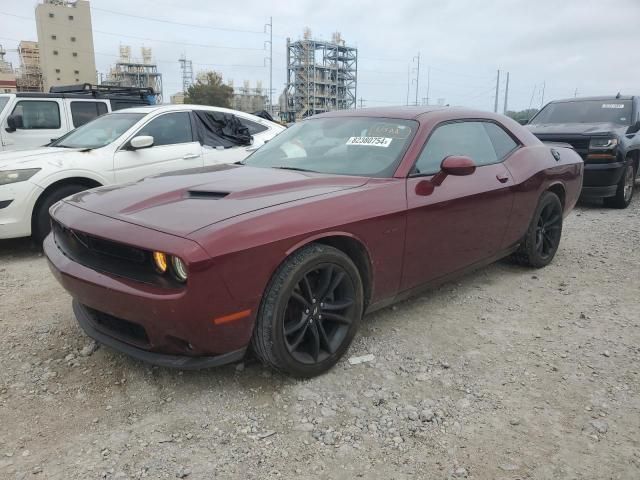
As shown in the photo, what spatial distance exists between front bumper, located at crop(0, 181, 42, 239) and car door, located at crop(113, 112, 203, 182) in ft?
2.98

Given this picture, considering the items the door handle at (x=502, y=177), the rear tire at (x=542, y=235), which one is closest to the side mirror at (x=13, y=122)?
the door handle at (x=502, y=177)

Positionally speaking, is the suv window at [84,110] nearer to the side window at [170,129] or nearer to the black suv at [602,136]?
the side window at [170,129]

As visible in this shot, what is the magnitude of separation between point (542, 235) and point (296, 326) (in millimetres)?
3003

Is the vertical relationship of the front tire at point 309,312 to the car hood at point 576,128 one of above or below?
below

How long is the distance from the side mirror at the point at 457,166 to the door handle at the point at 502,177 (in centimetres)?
74

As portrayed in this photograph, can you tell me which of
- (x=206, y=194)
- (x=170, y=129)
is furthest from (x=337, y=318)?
(x=170, y=129)

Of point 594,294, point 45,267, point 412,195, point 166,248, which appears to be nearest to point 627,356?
point 594,294

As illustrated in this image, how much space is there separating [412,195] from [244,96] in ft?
285

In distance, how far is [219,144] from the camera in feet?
21.5

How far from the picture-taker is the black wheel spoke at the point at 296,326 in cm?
257

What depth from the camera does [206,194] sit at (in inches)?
110

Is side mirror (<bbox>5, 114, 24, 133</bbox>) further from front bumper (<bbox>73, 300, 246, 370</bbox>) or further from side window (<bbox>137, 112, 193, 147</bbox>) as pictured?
front bumper (<bbox>73, 300, 246, 370</bbox>)

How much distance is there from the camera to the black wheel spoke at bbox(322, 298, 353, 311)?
2740 millimetres

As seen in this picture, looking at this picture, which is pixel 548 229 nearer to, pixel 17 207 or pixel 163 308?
pixel 163 308
